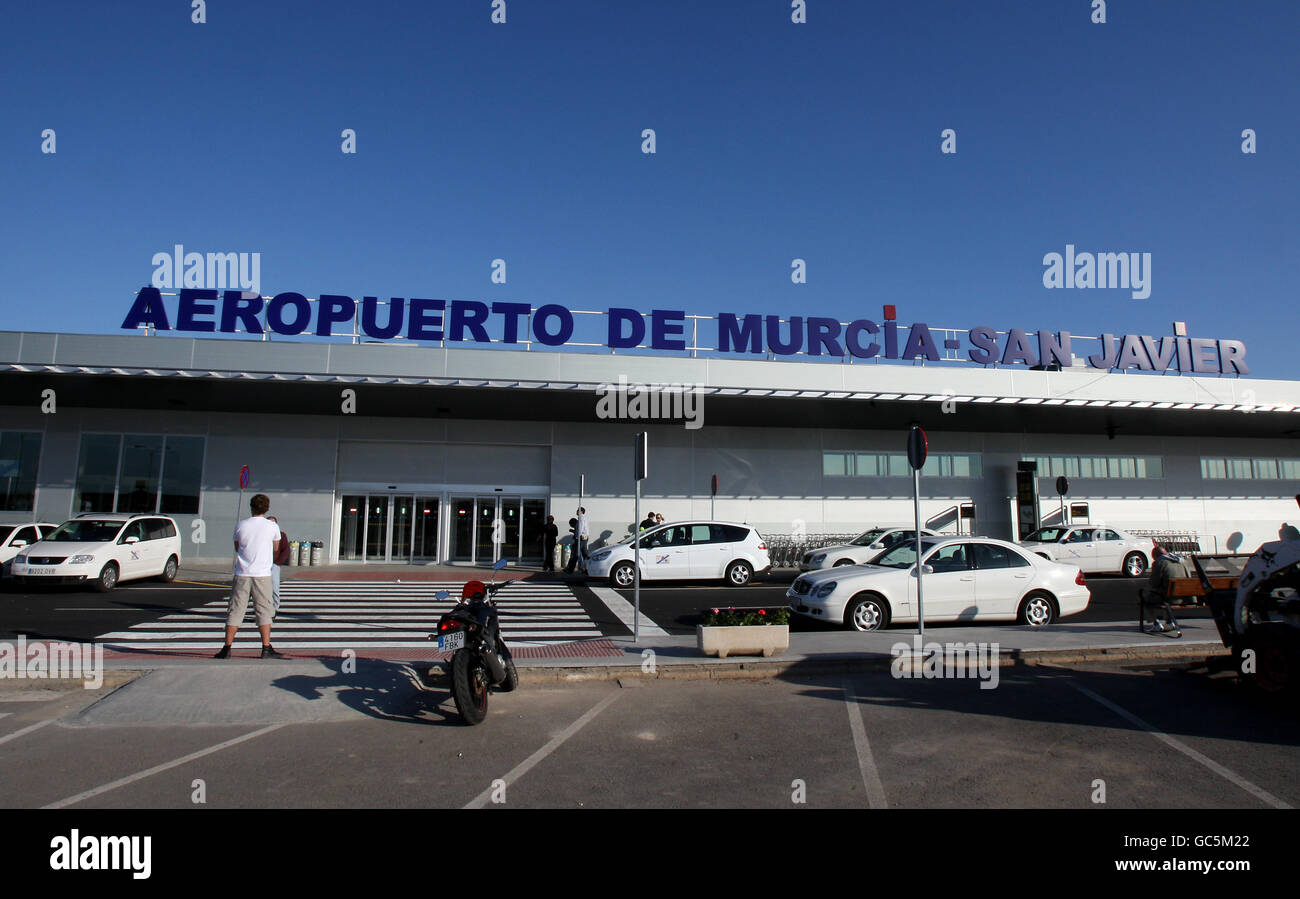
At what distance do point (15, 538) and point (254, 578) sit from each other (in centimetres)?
1336

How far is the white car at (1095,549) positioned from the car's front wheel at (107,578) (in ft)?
73.2

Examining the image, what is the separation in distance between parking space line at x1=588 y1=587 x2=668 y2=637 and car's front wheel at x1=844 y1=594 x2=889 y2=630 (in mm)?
2793

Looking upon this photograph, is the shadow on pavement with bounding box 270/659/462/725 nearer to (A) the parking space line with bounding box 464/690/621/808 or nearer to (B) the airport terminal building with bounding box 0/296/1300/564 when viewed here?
(A) the parking space line with bounding box 464/690/621/808

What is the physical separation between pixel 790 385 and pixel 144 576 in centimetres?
1766

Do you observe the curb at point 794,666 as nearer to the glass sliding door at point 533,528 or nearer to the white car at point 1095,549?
the white car at point 1095,549

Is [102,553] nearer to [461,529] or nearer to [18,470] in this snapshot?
[461,529]

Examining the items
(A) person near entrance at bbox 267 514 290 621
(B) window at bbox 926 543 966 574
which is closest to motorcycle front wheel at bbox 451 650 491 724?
(A) person near entrance at bbox 267 514 290 621

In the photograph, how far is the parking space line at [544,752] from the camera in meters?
4.98

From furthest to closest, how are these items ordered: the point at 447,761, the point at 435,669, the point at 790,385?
the point at 790,385
the point at 435,669
the point at 447,761

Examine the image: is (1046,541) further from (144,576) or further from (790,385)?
(144,576)

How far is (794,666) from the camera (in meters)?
8.96

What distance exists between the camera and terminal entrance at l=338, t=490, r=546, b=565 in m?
25.2

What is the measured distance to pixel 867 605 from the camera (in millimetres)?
11555
